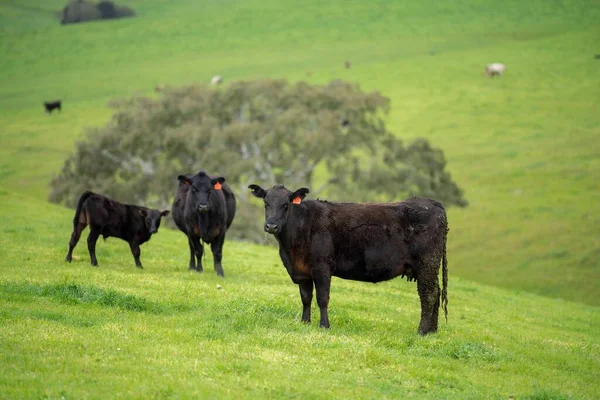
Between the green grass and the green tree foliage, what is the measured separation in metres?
5.96

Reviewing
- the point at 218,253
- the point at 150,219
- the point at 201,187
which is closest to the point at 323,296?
the point at 218,253

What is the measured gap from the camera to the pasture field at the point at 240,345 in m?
10.0

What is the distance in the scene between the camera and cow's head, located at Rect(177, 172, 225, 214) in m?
20.9

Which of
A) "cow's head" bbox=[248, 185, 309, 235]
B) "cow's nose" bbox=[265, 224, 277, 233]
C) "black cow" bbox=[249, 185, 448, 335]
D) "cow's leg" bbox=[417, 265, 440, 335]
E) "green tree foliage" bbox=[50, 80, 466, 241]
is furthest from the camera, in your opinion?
"green tree foliage" bbox=[50, 80, 466, 241]

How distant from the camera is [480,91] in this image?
3371 inches

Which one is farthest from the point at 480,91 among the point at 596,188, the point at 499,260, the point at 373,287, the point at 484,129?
the point at 373,287

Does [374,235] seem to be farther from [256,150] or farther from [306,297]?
[256,150]

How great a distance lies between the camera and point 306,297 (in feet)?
47.0

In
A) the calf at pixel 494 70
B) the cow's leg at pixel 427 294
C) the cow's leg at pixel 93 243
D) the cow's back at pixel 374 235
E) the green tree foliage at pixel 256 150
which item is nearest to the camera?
the cow's back at pixel 374 235

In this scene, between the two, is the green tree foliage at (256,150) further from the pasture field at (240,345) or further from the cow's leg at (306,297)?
the cow's leg at (306,297)

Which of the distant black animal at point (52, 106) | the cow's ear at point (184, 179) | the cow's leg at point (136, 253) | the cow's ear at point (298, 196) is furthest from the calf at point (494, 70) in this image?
the cow's ear at point (298, 196)

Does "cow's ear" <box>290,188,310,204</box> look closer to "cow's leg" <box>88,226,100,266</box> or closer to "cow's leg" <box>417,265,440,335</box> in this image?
"cow's leg" <box>417,265,440,335</box>

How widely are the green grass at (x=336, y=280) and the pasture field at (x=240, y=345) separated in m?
0.05

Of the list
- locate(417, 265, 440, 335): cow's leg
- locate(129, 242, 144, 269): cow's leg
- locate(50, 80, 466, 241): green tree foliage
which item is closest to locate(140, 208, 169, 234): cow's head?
locate(129, 242, 144, 269): cow's leg
